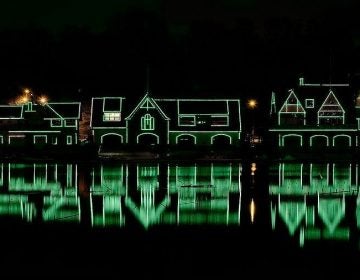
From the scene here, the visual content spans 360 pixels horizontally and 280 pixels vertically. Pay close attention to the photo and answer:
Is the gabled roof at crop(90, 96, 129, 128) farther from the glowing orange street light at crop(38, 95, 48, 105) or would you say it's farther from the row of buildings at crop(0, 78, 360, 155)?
the glowing orange street light at crop(38, 95, 48, 105)

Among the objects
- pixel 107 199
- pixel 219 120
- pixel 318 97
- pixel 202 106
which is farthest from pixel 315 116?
pixel 107 199

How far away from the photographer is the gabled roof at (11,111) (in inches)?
3278

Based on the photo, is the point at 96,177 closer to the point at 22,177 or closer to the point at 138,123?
the point at 22,177

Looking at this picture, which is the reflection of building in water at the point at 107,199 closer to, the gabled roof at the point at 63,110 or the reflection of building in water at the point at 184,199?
the reflection of building in water at the point at 184,199

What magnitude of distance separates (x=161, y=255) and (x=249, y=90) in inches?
3155

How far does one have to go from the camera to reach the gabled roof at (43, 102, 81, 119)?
8188cm

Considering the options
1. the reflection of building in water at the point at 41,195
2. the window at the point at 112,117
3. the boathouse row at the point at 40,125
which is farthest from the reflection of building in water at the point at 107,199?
the boathouse row at the point at 40,125

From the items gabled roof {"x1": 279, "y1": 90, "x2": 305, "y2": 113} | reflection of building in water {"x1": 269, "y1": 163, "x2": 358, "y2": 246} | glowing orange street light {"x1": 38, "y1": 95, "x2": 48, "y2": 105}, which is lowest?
reflection of building in water {"x1": 269, "y1": 163, "x2": 358, "y2": 246}

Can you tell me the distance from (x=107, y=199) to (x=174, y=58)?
71642 millimetres

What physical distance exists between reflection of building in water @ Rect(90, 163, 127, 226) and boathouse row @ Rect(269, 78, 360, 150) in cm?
4243

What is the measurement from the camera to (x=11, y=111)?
83.9 meters

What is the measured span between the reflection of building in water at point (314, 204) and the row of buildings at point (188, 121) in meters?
38.8

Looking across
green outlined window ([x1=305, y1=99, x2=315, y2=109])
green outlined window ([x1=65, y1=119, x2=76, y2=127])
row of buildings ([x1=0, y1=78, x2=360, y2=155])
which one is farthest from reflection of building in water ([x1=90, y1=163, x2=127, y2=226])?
green outlined window ([x1=305, y1=99, x2=315, y2=109])

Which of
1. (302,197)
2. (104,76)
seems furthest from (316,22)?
(302,197)
